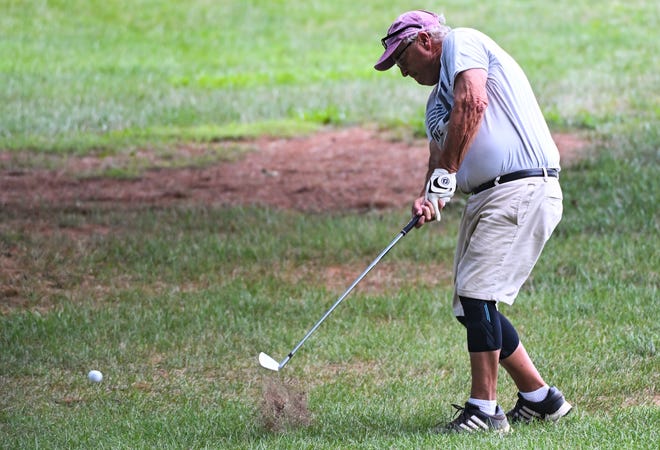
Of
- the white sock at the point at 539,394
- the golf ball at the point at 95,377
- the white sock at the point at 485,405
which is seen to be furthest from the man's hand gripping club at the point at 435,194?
the golf ball at the point at 95,377

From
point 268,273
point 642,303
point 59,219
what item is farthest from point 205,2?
point 642,303

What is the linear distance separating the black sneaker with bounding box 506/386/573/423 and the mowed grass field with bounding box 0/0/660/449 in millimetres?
177

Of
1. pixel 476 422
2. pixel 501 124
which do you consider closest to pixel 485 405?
pixel 476 422

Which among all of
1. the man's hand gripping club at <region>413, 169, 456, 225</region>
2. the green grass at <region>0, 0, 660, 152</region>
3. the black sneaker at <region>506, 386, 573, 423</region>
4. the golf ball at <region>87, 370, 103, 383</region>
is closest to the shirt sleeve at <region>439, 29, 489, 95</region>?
the man's hand gripping club at <region>413, 169, 456, 225</region>

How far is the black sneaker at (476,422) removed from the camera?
5324mm

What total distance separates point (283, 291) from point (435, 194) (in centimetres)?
332

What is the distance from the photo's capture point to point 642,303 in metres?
7.72

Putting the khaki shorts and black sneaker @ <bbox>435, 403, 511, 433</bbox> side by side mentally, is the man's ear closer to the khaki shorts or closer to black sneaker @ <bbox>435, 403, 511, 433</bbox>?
the khaki shorts

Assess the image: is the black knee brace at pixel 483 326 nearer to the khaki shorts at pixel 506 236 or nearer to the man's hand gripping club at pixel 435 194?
the khaki shorts at pixel 506 236

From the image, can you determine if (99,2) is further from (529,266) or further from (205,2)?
(529,266)

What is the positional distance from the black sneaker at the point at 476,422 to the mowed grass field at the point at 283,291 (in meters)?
0.10

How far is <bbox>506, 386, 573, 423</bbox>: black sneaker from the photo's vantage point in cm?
554

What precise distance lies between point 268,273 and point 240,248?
0.61 meters

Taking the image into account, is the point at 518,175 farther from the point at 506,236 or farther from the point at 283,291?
the point at 283,291
